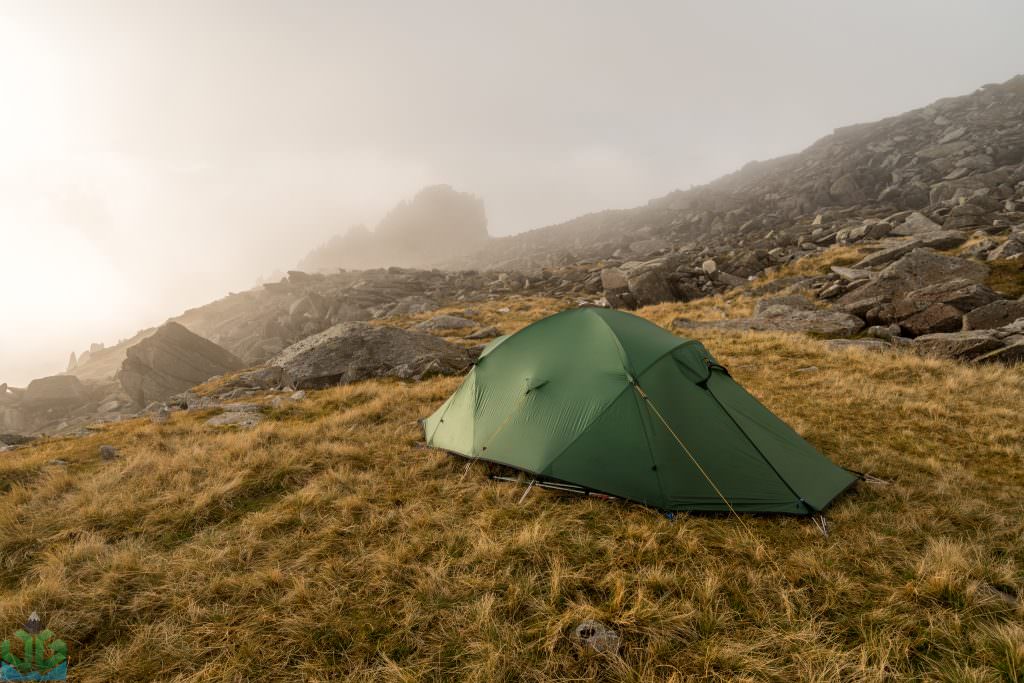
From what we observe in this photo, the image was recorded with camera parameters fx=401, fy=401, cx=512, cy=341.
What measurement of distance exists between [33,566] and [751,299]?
2655 centimetres

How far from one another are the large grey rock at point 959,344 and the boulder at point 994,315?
0.64m

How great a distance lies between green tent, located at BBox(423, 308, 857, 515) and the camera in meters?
5.93

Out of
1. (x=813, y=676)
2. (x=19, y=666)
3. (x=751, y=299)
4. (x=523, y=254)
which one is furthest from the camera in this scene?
(x=523, y=254)

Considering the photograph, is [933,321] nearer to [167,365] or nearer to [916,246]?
[916,246]

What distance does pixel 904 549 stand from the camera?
4.86 metres

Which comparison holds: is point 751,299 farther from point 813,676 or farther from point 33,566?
point 33,566

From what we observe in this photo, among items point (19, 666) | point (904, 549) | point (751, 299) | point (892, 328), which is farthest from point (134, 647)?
point (751, 299)

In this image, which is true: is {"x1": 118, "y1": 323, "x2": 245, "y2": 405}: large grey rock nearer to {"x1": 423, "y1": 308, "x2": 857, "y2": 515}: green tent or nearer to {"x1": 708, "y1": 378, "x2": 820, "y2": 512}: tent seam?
{"x1": 423, "y1": 308, "x2": 857, "y2": 515}: green tent

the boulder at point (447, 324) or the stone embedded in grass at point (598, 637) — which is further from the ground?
the boulder at point (447, 324)

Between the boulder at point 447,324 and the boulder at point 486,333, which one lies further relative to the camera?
the boulder at point 447,324

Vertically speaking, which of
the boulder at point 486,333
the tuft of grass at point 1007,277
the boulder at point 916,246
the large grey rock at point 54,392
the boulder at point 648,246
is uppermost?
the large grey rock at point 54,392

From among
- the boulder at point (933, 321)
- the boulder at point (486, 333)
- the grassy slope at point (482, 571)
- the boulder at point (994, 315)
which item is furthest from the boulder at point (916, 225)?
the boulder at point (486, 333)

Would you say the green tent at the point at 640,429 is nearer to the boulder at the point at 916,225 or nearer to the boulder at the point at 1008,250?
the boulder at the point at 1008,250

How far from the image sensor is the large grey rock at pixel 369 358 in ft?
50.3
